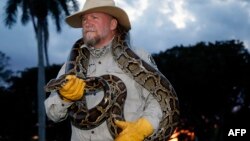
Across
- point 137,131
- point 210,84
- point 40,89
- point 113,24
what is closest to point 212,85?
point 210,84

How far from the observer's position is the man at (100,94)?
530cm

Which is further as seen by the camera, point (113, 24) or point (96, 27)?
Result: point (113, 24)

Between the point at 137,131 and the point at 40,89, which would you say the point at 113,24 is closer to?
the point at 137,131

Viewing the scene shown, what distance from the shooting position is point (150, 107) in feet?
18.5

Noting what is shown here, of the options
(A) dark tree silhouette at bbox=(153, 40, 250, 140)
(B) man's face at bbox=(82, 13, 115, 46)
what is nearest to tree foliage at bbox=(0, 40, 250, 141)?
(A) dark tree silhouette at bbox=(153, 40, 250, 140)

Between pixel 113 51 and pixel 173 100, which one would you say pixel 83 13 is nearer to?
pixel 113 51

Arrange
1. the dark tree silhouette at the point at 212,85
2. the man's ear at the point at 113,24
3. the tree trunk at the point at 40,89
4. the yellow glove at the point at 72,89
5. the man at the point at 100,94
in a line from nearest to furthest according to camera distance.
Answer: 1. the yellow glove at the point at 72,89
2. the man at the point at 100,94
3. the man's ear at the point at 113,24
4. the tree trunk at the point at 40,89
5. the dark tree silhouette at the point at 212,85

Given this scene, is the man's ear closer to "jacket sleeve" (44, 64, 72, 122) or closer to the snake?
the snake

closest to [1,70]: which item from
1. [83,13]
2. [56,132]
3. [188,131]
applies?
[56,132]

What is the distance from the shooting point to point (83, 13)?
6.02 meters

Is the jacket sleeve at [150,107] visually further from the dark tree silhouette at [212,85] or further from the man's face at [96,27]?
the dark tree silhouette at [212,85]

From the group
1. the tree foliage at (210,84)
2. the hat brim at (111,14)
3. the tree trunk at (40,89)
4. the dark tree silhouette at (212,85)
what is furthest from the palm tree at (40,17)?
the hat brim at (111,14)

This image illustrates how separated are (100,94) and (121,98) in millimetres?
311

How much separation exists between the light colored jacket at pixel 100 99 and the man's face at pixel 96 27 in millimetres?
274
